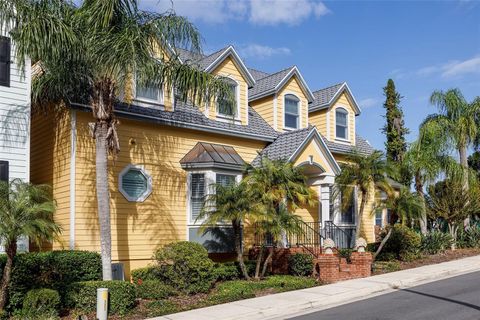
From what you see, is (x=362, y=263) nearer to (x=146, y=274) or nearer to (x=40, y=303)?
(x=146, y=274)

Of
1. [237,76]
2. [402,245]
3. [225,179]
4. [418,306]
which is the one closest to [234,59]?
[237,76]

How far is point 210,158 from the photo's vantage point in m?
17.8

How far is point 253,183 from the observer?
1653cm

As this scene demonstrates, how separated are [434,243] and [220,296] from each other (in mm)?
12591

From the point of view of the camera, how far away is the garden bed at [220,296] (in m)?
12.5

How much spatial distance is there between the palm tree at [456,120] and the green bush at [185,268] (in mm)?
14878

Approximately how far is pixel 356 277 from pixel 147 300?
6.80 m

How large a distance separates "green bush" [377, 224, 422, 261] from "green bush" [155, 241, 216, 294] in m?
9.09

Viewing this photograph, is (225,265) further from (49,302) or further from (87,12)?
(87,12)

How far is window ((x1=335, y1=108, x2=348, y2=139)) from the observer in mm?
25172

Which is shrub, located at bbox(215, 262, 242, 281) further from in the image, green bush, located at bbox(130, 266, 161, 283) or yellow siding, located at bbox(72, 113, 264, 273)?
green bush, located at bbox(130, 266, 161, 283)

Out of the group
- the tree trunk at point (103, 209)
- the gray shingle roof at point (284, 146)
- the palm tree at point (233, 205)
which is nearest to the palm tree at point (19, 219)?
the tree trunk at point (103, 209)

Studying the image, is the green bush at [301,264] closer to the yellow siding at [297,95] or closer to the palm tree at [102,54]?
the yellow siding at [297,95]

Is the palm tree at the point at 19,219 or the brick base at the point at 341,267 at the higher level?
the palm tree at the point at 19,219
